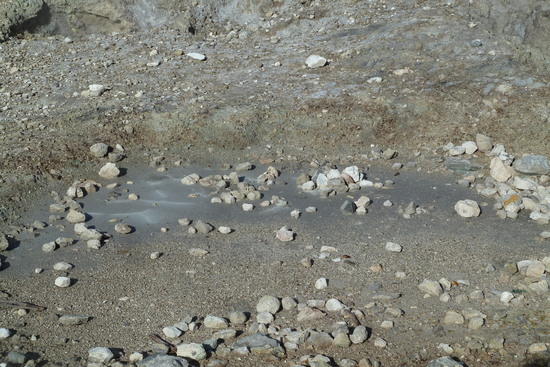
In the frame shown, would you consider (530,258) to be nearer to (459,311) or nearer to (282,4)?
(459,311)

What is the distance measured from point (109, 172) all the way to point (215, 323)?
2349 millimetres

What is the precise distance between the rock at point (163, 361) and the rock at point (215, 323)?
378 millimetres

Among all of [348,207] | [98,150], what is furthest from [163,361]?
[98,150]

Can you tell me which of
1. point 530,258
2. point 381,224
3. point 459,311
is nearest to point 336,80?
point 381,224

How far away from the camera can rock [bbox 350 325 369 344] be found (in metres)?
3.65

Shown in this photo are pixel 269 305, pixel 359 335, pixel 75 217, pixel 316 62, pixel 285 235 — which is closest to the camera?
pixel 359 335

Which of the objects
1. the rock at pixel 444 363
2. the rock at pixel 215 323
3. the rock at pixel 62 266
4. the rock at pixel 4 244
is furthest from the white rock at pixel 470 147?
the rock at pixel 4 244

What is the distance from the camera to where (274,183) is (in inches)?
223

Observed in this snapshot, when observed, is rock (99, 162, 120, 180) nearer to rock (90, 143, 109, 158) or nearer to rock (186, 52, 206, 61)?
rock (90, 143, 109, 158)

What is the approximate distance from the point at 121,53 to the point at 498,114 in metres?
4.23

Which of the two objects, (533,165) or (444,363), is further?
(533,165)

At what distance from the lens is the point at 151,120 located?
641 cm

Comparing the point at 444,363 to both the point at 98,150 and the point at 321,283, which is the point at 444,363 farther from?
the point at 98,150

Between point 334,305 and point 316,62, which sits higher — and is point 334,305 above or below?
above
